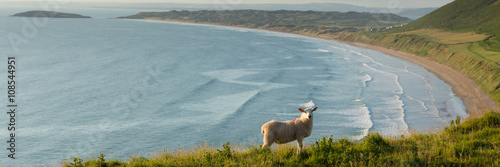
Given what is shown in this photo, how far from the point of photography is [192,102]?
148ft

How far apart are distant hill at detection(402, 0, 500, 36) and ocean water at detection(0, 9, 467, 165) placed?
154 ft

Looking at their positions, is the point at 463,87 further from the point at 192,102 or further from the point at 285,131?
the point at 285,131

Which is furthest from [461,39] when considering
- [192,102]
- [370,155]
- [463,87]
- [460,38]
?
[370,155]

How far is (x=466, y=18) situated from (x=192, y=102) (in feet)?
400

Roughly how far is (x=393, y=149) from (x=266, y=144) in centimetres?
425

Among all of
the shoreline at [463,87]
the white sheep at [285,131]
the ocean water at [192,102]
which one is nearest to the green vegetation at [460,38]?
the shoreline at [463,87]

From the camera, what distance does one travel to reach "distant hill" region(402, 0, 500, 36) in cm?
10961

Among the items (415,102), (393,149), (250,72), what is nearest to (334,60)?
(250,72)

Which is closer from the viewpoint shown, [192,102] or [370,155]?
[370,155]

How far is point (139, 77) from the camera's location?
62.1 metres

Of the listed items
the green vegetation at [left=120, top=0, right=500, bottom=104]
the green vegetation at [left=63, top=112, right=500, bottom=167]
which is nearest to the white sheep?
the green vegetation at [left=63, top=112, right=500, bottom=167]

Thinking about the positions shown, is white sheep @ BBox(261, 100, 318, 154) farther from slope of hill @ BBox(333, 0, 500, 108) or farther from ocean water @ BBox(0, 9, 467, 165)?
slope of hill @ BBox(333, 0, 500, 108)

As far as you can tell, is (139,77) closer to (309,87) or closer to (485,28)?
(309,87)

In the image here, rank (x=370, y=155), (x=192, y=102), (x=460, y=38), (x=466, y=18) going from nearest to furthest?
1. (x=370, y=155)
2. (x=192, y=102)
3. (x=460, y=38)
4. (x=466, y=18)
